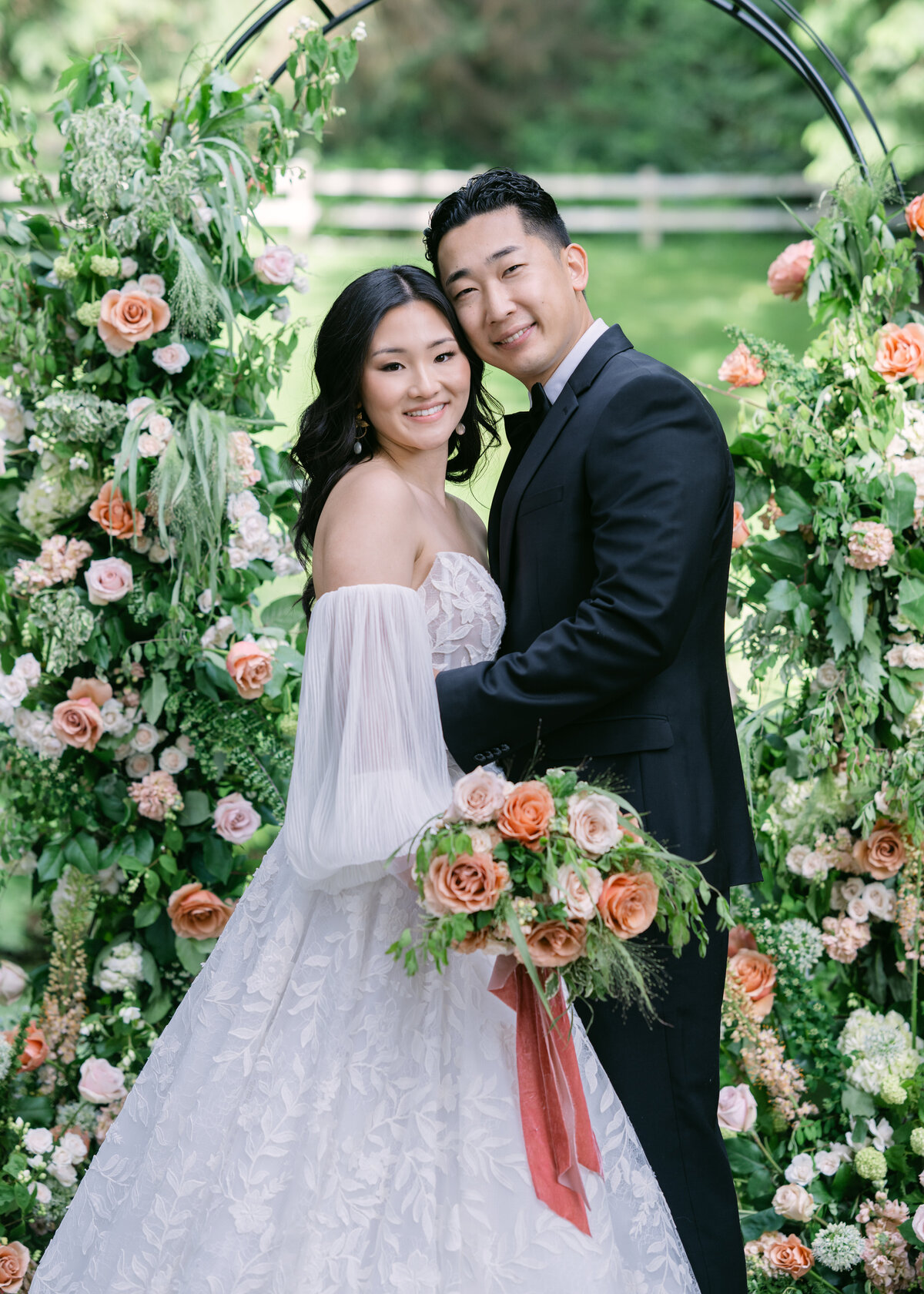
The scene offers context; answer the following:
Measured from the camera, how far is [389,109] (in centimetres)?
1452

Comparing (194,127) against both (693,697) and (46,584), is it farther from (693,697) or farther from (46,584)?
(693,697)

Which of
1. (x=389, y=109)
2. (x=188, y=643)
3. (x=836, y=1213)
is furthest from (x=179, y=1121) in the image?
(x=389, y=109)

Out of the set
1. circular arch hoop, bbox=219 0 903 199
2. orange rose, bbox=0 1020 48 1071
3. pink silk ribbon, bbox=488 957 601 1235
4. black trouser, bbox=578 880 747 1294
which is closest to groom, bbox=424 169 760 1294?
black trouser, bbox=578 880 747 1294

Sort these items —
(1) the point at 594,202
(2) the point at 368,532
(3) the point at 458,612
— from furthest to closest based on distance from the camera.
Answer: (1) the point at 594,202
(3) the point at 458,612
(2) the point at 368,532

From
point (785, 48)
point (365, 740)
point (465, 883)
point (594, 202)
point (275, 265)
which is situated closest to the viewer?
point (465, 883)

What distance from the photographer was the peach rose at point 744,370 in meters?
3.17

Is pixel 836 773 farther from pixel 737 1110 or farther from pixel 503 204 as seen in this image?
pixel 503 204

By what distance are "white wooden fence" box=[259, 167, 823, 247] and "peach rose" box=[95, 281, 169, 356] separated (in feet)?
29.4

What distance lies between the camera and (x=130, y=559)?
3.09m

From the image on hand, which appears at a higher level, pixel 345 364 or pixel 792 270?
pixel 792 270

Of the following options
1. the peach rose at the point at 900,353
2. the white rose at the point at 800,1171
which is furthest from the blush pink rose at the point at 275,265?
the white rose at the point at 800,1171

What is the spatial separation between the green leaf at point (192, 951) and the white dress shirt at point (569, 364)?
1608mm

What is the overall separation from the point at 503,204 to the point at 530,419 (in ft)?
1.44

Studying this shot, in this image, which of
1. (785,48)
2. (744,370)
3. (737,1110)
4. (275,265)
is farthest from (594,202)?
(737,1110)
